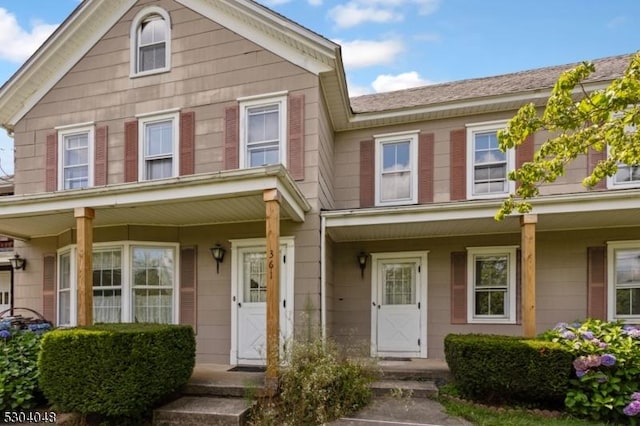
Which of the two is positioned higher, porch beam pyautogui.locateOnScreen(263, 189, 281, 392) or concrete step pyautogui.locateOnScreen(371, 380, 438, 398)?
porch beam pyautogui.locateOnScreen(263, 189, 281, 392)

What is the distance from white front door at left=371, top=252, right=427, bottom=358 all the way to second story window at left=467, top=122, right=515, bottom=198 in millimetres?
1617

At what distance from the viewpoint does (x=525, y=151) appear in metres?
7.59

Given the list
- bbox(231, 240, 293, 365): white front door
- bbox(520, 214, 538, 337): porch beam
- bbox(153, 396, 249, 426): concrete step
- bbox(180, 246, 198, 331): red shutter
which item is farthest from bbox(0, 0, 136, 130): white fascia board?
bbox(520, 214, 538, 337): porch beam

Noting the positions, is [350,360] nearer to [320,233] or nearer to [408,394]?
[408,394]

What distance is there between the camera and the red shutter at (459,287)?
7625 mm

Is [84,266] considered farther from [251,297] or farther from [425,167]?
[425,167]

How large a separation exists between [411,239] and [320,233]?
6.70 feet

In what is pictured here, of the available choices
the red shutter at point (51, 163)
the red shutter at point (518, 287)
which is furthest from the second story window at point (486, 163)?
the red shutter at point (51, 163)

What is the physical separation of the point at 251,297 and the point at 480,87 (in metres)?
6.16

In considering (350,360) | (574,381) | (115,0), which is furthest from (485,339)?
(115,0)

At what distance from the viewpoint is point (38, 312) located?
8180mm

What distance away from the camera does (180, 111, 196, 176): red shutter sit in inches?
297

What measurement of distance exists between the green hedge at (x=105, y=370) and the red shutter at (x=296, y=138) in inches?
127

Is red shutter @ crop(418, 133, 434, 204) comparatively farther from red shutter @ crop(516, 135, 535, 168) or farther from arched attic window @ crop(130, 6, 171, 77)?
arched attic window @ crop(130, 6, 171, 77)
